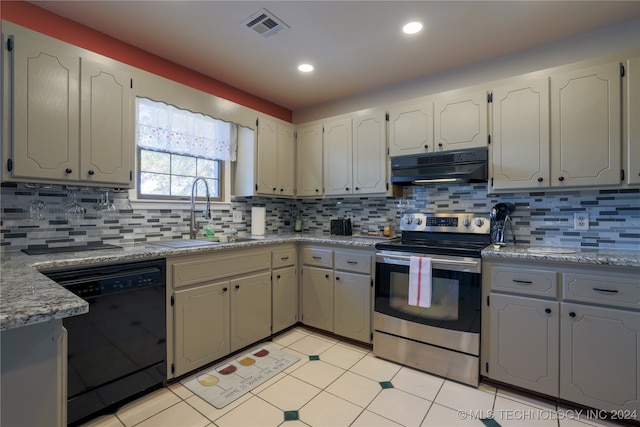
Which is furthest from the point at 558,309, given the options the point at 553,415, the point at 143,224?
the point at 143,224

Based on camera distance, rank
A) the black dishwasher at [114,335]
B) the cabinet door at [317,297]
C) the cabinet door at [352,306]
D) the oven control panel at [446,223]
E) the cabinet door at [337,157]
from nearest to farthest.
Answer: the black dishwasher at [114,335], the oven control panel at [446,223], the cabinet door at [352,306], the cabinet door at [317,297], the cabinet door at [337,157]

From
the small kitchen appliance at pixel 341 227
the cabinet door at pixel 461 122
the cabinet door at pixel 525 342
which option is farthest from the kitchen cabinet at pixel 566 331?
the small kitchen appliance at pixel 341 227

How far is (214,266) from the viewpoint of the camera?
2322mm

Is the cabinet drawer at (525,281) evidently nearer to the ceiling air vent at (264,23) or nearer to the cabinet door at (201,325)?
the cabinet door at (201,325)

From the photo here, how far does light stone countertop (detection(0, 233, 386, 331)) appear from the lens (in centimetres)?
79

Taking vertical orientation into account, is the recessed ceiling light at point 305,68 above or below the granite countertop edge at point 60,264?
above

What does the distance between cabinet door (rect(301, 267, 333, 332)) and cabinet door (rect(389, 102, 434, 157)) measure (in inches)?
52.8

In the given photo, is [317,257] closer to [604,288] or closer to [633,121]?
[604,288]

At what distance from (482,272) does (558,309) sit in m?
0.46

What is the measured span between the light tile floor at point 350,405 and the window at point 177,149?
165 centimetres

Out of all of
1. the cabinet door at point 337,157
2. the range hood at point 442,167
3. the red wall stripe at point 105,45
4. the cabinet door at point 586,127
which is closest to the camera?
the red wall stripe at point 105,45

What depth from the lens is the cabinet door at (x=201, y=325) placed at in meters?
2.13

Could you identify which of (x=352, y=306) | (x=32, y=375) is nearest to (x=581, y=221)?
(x=352, y=306)

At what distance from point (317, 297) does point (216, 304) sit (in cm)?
101
